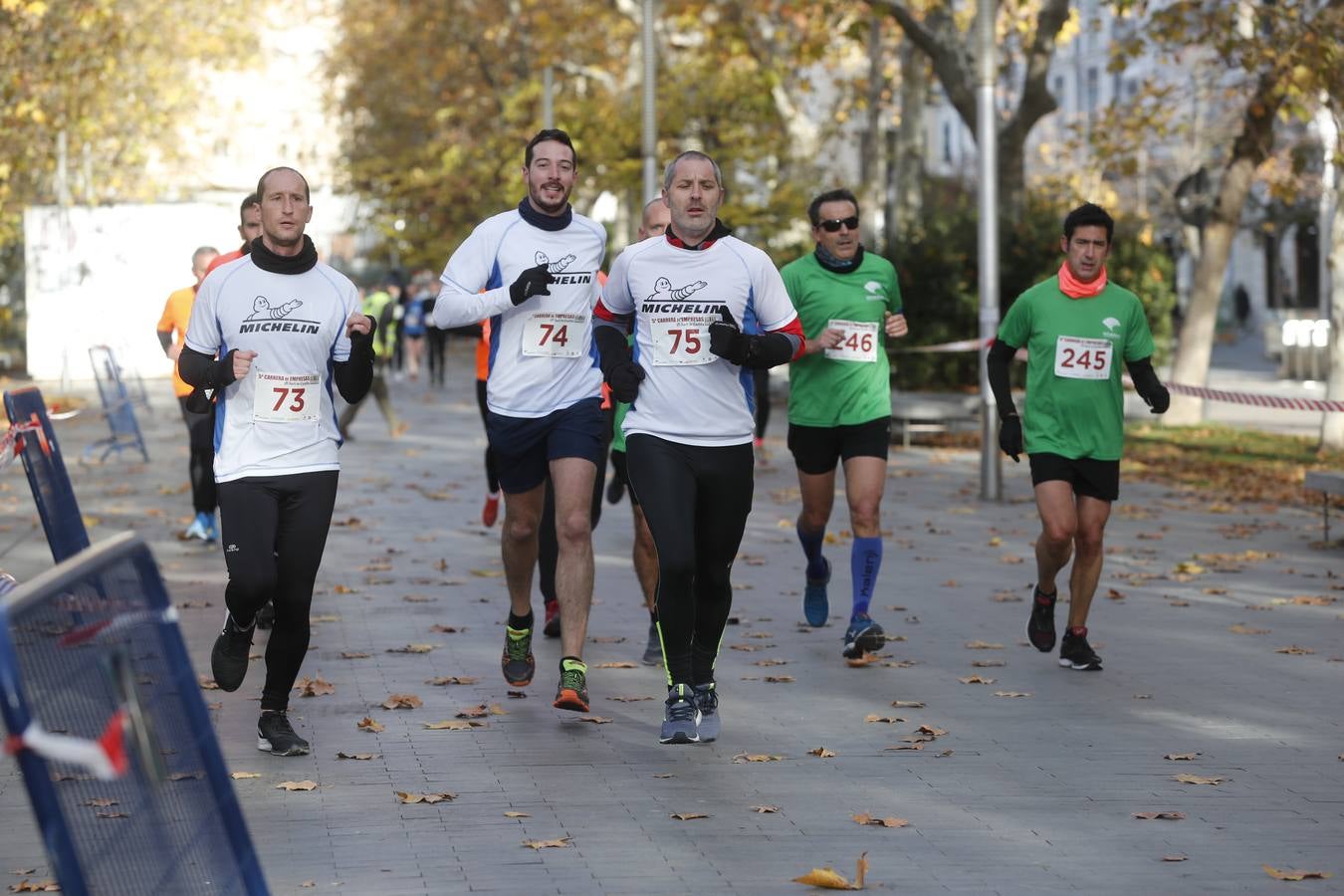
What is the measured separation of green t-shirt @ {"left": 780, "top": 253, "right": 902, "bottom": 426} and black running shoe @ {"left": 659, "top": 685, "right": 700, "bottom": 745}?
2.26m

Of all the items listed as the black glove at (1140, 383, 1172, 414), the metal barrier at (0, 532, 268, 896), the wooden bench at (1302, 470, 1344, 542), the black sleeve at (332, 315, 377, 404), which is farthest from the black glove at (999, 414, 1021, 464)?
the metal barrier at (0, 532, 268, 896)

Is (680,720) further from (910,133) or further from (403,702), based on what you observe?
(910,133)

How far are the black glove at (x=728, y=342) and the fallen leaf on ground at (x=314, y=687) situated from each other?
221 centimetres

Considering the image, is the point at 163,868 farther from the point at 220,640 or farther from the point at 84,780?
the point at 220,640

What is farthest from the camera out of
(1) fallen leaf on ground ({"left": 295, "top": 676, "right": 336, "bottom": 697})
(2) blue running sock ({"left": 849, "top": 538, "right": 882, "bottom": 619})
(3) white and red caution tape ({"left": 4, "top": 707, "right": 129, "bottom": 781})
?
(2) blue running sock ({"left": 849, "top": 538, "right": 882, "bottom": 619})

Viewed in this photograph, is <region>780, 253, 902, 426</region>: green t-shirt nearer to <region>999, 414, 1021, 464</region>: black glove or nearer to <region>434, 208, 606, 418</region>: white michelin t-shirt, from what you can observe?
<region>999, 414, 1021, 464</region>: black glove

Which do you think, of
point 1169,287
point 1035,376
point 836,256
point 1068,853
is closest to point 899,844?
point 1068,853

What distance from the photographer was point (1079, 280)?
871cm

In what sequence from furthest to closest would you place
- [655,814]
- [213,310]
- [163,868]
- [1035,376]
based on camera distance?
[1035,376] < [213,310] < [655,814] < [163,868]

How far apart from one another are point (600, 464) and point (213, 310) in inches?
91.4

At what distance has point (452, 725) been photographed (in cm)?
746

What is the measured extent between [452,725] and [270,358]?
1443mm

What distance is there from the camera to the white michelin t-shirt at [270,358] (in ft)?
22.7

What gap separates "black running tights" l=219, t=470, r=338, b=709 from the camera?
6871mm
